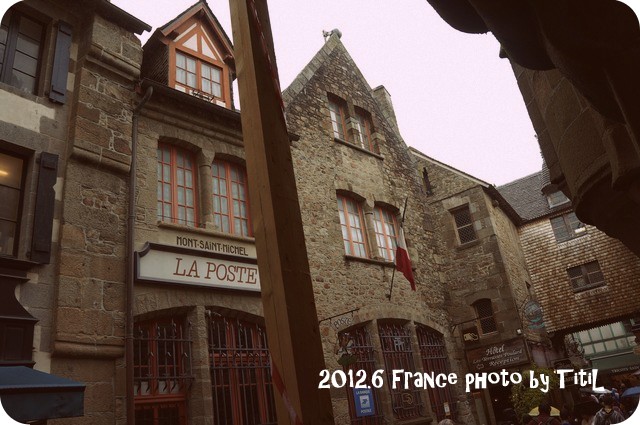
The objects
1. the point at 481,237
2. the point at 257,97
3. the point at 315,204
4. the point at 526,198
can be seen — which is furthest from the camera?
the point at 526,198

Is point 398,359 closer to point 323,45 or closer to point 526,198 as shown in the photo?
point 323,45

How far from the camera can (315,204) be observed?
10.4 metres

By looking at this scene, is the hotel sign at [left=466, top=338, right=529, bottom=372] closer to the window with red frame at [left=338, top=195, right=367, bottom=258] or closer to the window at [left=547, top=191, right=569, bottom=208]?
the window with red frame at [left=338, top=195, right=367, bottom=258]

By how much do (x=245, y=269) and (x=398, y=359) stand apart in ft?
14.7

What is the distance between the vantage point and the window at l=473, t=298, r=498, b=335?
47.0 ft

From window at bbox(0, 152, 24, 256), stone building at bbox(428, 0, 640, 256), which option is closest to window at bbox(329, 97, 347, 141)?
window at bbox(0, 152, 24, 256)

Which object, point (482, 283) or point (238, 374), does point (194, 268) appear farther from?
point (482, 283)

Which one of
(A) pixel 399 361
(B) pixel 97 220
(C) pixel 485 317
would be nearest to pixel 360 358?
(A) pixel 399 361

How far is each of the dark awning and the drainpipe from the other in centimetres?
125

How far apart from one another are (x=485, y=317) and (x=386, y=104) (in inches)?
287

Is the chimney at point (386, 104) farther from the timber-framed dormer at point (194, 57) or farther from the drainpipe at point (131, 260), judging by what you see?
the drainpipe at point (131, 260)

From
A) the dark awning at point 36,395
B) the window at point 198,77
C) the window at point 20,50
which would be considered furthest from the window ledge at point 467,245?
the dark awning at point 36,395

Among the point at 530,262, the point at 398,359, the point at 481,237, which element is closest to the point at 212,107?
the point at 398,359

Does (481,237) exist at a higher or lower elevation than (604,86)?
higher
